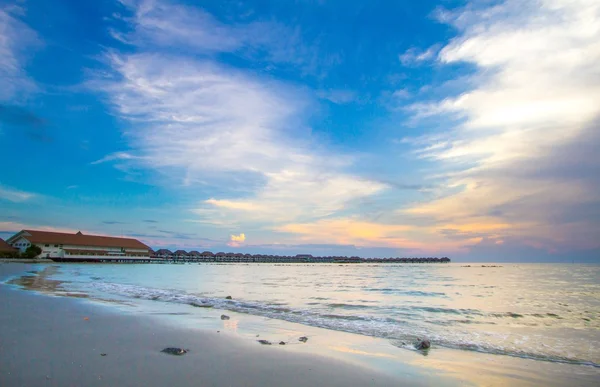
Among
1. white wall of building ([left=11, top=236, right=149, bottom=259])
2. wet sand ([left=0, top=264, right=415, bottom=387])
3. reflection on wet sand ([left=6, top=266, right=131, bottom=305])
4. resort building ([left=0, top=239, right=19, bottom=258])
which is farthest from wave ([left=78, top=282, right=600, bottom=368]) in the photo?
white wall of building ([left=11, top=236, right=149, bottom=259])

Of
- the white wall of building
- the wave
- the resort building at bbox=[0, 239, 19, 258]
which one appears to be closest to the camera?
the wave

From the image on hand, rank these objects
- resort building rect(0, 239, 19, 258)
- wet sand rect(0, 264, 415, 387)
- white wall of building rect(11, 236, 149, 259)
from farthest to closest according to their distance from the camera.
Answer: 1. white wall of building rect(11, 236, 149, 259)
2. resort building rect(0, 239, 19, 258)
3. wet sand rect(0, 264, 415, 387)

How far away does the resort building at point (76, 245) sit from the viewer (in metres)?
86.2

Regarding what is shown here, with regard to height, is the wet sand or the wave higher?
the wet sand

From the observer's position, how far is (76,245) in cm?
9438

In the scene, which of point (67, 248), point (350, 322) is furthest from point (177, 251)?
point (350, 322)

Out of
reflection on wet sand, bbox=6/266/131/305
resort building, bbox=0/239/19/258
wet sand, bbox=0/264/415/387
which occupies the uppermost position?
resort building, bbox=0/239/19/258

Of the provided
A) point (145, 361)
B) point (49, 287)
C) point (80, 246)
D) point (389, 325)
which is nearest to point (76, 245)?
point (80, 246)

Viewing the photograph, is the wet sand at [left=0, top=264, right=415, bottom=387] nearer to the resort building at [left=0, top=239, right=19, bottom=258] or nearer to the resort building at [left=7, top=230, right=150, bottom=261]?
the resort building at [left=0, top=239, right=19, bottom=258]

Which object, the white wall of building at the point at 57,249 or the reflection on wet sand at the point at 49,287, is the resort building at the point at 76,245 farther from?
the reflection on wet sand at the point at 49,287

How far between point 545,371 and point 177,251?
162348 millimetres

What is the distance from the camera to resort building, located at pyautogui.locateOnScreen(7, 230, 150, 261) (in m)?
86.2

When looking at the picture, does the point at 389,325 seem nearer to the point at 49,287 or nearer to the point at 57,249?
the point at 49,287

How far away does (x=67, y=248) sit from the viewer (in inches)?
3617
